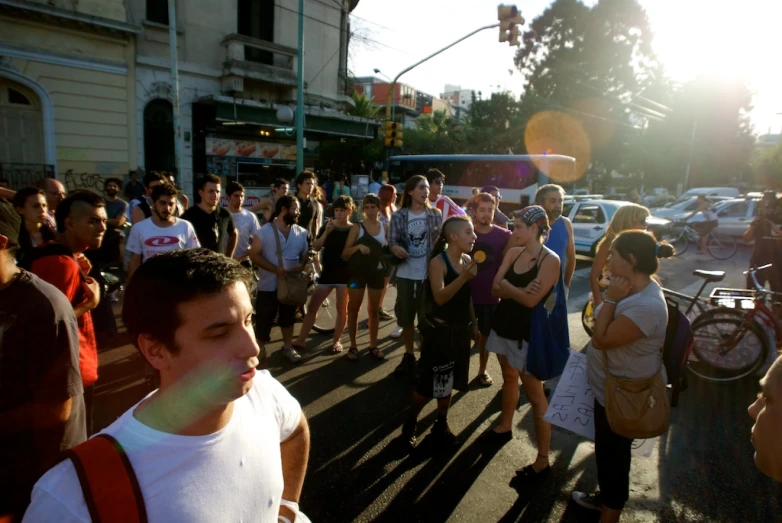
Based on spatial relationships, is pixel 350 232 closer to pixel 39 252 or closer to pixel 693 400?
pixel 39 252

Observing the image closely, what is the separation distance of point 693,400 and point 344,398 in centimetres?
342

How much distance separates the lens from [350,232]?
5.21 m

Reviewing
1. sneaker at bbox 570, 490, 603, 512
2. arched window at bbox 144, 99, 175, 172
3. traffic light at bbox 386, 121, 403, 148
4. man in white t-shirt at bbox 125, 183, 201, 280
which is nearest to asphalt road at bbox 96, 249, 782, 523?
sneaker at bbox 570, 490, 603, 512

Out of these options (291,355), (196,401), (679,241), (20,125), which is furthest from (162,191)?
(679,241)

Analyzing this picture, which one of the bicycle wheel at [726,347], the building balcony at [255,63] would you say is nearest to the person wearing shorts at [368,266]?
the bicycle wheel at [726,347]

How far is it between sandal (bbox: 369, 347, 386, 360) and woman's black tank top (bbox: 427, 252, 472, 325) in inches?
76.3

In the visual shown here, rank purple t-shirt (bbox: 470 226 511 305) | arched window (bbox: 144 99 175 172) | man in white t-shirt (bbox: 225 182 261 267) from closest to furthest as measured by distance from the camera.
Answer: purple t-shirt (bbox: 470 226 511 305) < man in white t-shirt (bbox: 225 182 261 267) < arched window (bbox: 144 99 175 172)

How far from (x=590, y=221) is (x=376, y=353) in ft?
31.4

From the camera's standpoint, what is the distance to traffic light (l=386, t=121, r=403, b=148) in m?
15.0

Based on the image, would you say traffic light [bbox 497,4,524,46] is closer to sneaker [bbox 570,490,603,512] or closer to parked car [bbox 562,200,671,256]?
parked car [bbox 562,200,671,256]

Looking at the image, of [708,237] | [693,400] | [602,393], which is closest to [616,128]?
[708,237]

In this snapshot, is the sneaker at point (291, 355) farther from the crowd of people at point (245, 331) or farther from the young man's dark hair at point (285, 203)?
the young man's dark hair at point (285, 203)

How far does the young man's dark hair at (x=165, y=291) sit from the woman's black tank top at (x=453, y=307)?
249cm

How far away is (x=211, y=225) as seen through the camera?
5.07 meters
